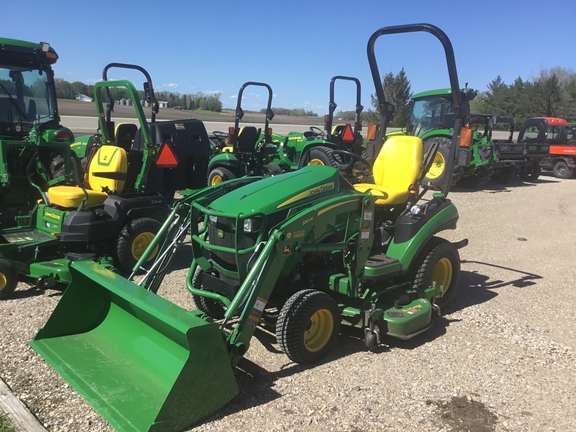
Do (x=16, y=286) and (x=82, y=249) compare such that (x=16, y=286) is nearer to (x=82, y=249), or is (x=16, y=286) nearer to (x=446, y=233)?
(x=82, y=249)

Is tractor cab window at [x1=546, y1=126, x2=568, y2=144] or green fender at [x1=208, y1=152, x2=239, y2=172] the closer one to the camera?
green fender at [x1=208, y1=152, x2=239, y2=172]

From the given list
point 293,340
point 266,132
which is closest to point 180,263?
point 293,340

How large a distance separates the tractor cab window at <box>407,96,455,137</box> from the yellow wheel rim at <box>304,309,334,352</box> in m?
9.49

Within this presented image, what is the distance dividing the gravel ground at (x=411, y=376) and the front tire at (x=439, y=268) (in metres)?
0.21

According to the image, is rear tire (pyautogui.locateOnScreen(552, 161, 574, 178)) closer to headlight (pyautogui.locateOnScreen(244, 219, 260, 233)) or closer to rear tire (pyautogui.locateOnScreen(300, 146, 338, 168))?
rear tire (pyautogui.locateOnScreen(300, 146, 338, 168))

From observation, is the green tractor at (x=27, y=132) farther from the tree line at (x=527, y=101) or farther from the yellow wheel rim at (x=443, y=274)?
the tree line at (x=527, y=101)

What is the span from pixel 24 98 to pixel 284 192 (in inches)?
194

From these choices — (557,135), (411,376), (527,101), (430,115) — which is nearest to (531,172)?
(557,135)

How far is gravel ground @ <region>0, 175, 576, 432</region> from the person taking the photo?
2.99 metres

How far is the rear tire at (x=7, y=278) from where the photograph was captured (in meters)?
4.69

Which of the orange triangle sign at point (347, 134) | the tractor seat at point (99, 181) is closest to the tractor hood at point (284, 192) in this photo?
the tractor seat at point (99, 181)

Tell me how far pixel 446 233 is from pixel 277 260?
5.39m

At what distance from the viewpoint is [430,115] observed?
12.4m

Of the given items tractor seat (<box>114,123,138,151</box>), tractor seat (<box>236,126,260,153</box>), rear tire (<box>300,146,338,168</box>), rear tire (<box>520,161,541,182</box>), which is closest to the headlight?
tractor seat (<box>114,123,138,151</box>)
